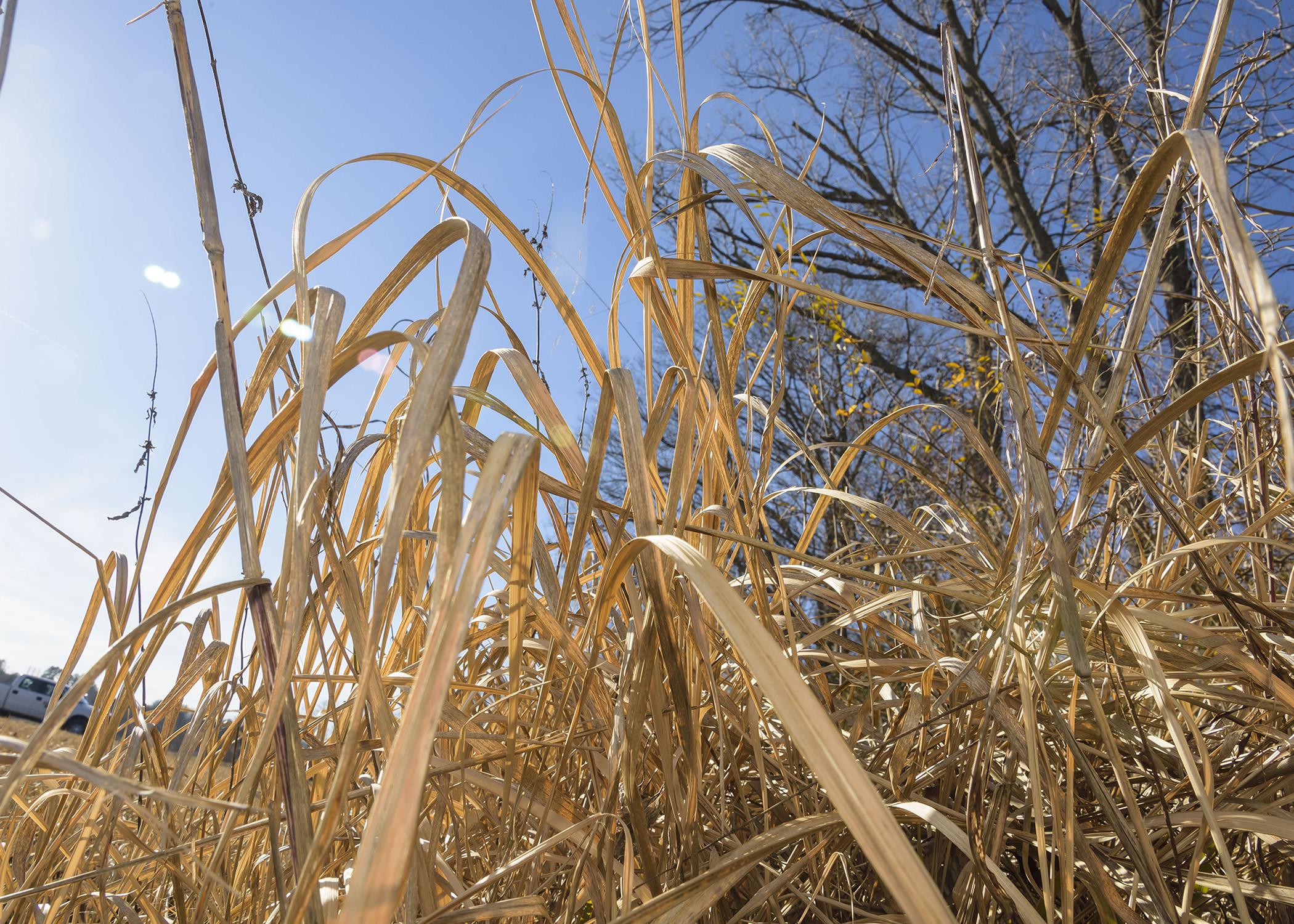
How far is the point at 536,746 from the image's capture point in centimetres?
48

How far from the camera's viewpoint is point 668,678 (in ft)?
1.53

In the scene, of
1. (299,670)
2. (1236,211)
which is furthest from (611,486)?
(1236,211)

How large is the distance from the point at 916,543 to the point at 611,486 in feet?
26.2

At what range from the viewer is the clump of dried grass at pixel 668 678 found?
280mm

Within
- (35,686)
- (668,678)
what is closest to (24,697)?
(35,686)

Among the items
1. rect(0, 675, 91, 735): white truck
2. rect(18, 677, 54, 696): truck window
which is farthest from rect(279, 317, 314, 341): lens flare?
rect(18, 677, 54, 696): truck window

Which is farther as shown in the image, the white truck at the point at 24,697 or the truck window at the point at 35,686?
the truck window at the point at 35,686

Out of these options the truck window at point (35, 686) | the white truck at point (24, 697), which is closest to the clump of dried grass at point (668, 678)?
the white truck at point (24, 697)

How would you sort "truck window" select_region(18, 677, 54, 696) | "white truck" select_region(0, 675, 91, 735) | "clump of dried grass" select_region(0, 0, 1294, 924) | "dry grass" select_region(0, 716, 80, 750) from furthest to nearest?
1. "truck window" select_region(18, 677, 54, 696)
2. "white truck" select_region(0, 675, 91, 735)
3. "dry grass" select_region(0, 716, 80, 750)
4. "clump of dried grass" select_region(0, 0, 1294, 924)

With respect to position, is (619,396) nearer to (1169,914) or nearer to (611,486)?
(1169,914)

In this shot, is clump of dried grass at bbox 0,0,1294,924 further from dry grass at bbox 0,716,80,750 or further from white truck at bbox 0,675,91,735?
white truck at bbox 0,675,91,735

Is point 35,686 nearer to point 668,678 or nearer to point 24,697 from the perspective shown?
point 24,697

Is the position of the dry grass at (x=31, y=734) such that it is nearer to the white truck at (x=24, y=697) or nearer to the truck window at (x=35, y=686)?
the white truck at (x=24, y=697)

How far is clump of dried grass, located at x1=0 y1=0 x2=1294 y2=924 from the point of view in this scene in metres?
0.28
